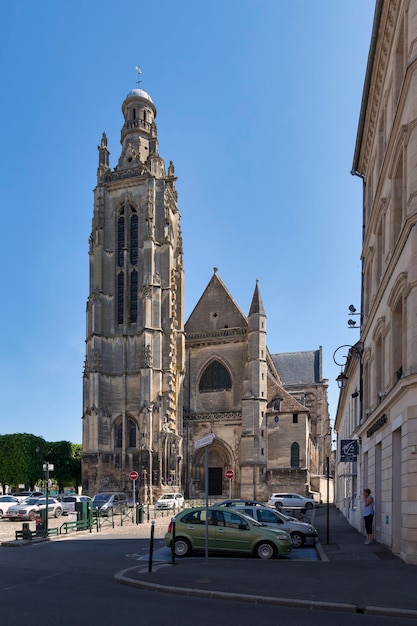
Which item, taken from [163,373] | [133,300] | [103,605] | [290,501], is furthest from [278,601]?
[133,300]

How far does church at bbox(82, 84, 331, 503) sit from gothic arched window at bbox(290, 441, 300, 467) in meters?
0.09

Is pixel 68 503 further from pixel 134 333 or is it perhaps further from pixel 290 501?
pixel 134 333

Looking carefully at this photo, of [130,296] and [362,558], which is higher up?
[130,296]

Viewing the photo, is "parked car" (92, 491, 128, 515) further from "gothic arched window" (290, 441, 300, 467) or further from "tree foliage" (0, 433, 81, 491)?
"tree foliage" (0, 433, 81, 491)

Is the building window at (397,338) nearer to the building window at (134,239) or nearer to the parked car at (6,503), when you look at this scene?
the parked car at (6,503)

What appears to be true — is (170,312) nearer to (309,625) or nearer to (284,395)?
(284,395)

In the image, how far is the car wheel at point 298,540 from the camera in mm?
18188

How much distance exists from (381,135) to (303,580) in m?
15.0

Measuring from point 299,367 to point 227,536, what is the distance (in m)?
68.5

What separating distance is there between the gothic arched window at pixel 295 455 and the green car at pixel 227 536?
3871 cm

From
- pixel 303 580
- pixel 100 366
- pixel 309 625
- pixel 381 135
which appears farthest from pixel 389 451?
pixel 100 366

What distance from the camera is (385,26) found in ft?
57.7

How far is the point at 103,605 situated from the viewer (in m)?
9.46

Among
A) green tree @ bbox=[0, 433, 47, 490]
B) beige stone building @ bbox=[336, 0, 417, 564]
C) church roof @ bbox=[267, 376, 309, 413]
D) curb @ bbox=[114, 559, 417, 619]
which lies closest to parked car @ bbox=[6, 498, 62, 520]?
beige stone building @ bbox=[336, 0, 417, 564]
